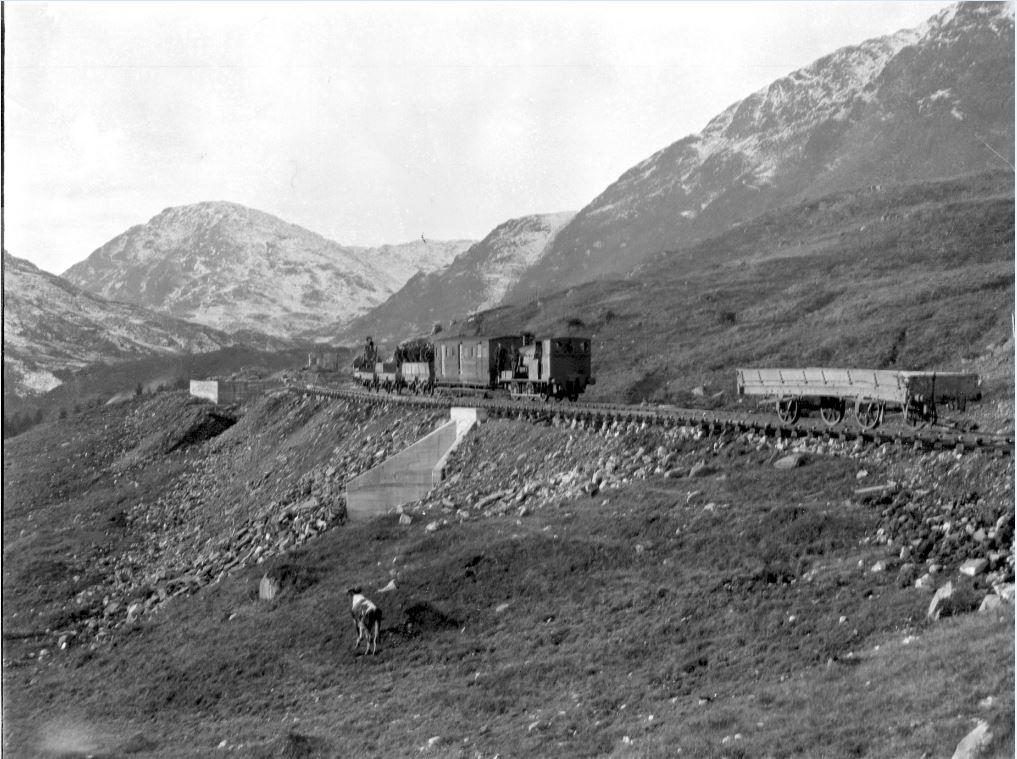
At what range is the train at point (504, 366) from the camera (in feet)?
160

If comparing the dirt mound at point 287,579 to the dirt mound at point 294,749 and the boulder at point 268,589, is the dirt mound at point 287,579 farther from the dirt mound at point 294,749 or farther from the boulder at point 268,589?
the dirt mound at point 294,749

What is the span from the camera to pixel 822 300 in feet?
296

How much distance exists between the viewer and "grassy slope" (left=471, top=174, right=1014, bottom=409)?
67.4 meters

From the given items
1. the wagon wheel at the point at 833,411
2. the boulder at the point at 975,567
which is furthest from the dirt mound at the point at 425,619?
the wagon wheel at the point at 833,411

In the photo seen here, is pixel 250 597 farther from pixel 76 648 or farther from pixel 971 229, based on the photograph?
pixel 971 229

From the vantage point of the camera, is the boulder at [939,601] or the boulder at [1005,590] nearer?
the boulder at [1005,590]

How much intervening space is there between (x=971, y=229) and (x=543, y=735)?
340ft

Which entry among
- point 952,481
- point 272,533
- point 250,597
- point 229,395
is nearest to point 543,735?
point 952,481

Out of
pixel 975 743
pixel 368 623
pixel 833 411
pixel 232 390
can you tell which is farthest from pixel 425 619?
pixel 232 390

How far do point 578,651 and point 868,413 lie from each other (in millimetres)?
14535

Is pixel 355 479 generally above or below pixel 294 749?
above

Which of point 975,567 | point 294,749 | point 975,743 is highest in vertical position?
point 975,567

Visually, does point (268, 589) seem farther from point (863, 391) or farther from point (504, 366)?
point (504, 366)

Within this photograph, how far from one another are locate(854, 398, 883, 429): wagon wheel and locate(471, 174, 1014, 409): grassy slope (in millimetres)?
15732
